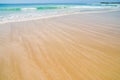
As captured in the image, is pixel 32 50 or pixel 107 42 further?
pixel 107 42

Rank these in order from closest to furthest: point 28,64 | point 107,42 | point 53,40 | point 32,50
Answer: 1. point 28,64
2. point 32,50
3. point 107,42
4. point 53,40

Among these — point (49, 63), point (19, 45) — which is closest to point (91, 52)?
point (49, 63)

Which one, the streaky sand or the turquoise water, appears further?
the turquoise water

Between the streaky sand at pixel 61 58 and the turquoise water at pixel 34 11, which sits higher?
the streaky sand at pixel 61 58

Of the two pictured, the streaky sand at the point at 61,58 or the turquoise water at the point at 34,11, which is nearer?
the streaky sand at the point at 61,58

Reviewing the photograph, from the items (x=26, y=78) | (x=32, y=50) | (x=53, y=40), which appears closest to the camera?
(x=26, y=78)

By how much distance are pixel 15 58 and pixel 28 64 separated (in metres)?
0.53

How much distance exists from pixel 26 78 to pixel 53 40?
2183 mm

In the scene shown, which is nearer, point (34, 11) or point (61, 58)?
point (61, 58)

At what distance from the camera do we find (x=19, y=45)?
A: 13.5ft

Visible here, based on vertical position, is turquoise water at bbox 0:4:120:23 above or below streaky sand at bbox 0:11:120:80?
below

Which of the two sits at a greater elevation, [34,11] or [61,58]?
[61,58]

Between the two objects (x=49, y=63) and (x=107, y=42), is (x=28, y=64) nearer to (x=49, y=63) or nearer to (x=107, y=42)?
(x=49, y=63)

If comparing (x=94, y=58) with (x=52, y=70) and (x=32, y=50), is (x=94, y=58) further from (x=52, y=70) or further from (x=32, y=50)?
(x=32, y=50)
